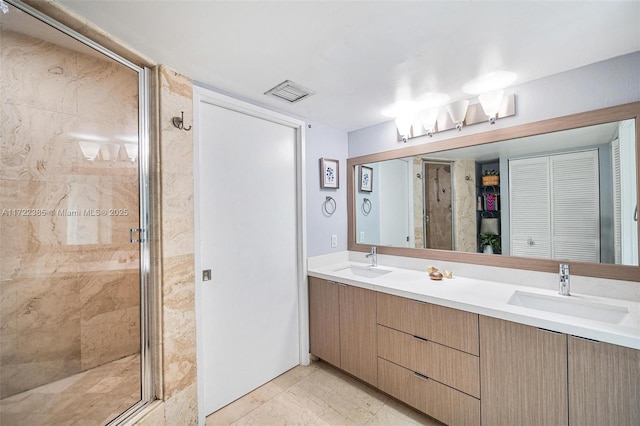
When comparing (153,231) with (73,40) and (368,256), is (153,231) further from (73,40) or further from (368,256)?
(368,256)

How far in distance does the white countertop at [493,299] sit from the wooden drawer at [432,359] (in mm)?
279

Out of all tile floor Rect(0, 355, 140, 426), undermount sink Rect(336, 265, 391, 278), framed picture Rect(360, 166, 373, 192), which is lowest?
tile floor Rect(0, 355, 140, 426)

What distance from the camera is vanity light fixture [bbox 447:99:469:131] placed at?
6.55ft

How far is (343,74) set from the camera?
1.65 m

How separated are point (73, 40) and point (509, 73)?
2.34 meters

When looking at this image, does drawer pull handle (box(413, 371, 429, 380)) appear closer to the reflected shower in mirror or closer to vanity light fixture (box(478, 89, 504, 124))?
the reflected shower in mirror

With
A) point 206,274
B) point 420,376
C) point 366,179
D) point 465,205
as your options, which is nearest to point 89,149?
point 206,274

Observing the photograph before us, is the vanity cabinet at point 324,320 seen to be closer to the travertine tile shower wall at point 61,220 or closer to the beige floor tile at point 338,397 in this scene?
the beige floor tile at point 338,397

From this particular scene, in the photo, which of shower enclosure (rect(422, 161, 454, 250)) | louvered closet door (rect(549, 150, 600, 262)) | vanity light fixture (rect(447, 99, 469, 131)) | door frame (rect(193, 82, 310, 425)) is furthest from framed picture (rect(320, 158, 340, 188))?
louvered closet door (rect(549, 150, 600, 262))

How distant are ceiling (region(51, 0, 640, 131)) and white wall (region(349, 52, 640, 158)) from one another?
6cm

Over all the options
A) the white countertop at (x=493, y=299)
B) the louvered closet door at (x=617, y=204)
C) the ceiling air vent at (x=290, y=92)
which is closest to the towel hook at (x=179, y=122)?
the ceiling air vent at (x=290, y=92)

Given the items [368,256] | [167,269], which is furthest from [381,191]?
[167,269]

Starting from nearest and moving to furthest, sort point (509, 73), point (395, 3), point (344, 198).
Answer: point (395, 3) < point (509, 73) < point (344, 198)

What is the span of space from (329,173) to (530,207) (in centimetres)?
158
